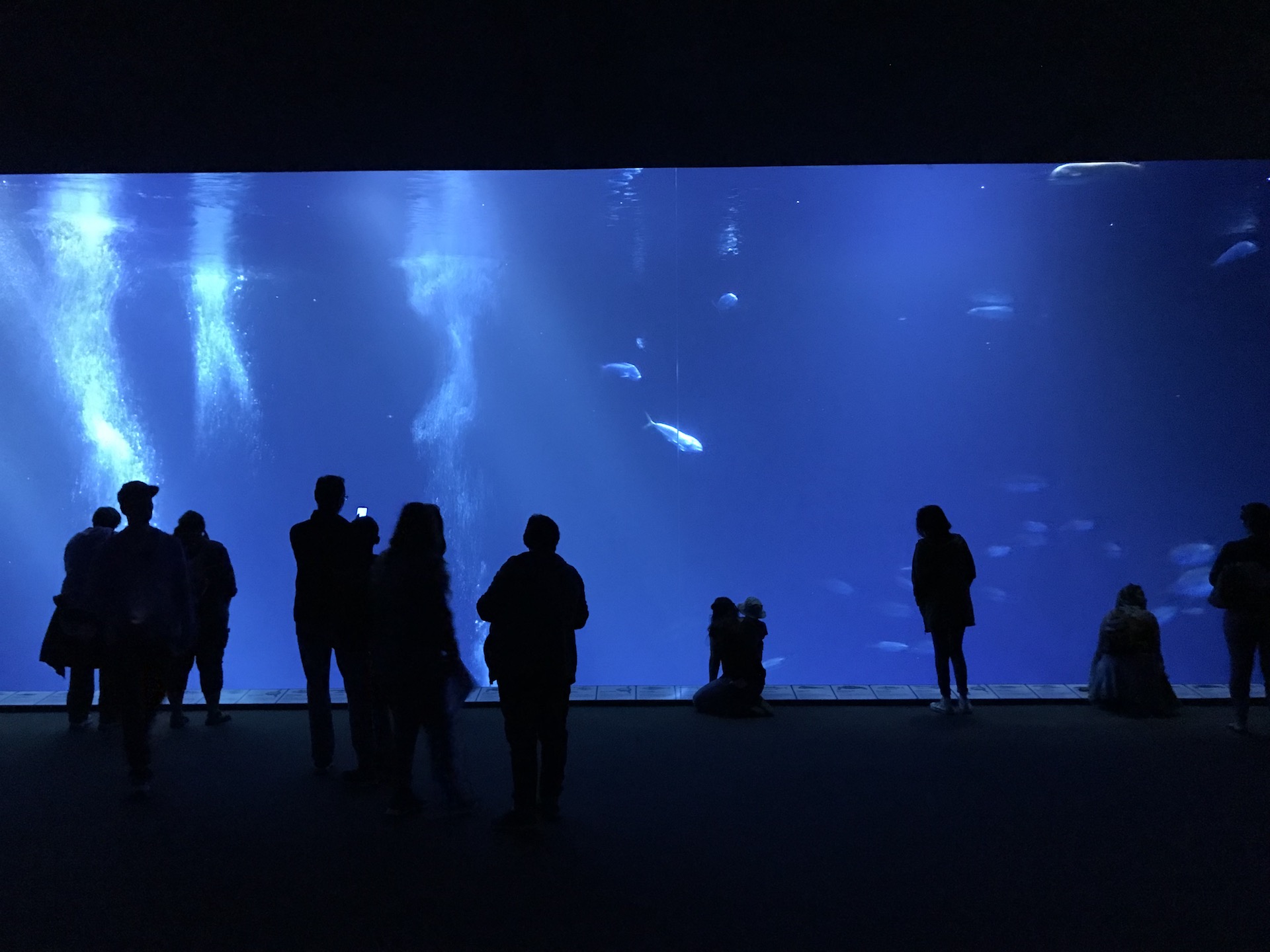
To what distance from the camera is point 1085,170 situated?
98.6ft

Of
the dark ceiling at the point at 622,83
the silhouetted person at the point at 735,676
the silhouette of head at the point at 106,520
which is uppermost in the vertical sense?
the dark ceiling at the point at 622,83

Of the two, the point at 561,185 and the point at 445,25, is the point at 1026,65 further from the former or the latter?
the point at 561,185

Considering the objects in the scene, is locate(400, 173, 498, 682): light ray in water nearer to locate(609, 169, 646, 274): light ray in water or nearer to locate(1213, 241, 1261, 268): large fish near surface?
locate(609, 169, 646, 274): light ray in water

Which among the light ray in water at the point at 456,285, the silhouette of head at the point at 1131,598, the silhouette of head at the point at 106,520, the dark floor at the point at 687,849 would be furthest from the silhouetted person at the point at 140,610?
the light ray in water at the point at 456,285

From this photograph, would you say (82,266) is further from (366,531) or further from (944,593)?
(944,593)

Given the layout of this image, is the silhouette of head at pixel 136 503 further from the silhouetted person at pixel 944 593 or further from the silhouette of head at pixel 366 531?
the silhouetted person at pixel 944 593

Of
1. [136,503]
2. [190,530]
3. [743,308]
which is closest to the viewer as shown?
[136,503]

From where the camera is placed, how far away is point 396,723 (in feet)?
12.4

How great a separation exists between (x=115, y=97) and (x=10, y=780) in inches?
156

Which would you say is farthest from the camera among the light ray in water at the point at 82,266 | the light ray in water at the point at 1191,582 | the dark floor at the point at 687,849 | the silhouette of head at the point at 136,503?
the light ray in water at the point at 82,266

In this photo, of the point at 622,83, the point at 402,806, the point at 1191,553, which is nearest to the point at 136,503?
the point at 402,806

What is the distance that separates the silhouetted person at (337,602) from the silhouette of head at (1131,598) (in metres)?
5.41

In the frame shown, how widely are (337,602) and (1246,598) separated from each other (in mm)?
5642

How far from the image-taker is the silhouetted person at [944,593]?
5672 millimetres
